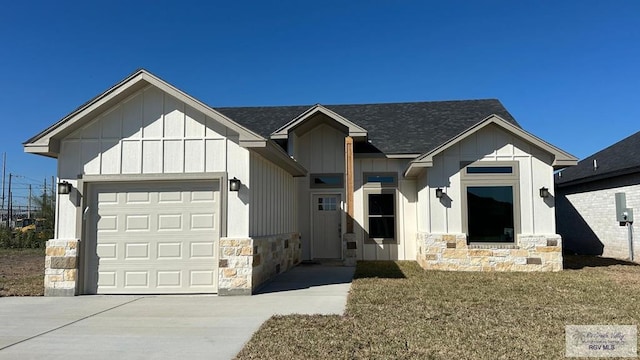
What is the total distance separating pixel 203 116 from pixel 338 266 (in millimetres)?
5932

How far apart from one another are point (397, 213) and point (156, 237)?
7394mm

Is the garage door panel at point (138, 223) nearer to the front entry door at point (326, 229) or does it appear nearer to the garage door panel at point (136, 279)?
the garage door panel at point (136, 279)

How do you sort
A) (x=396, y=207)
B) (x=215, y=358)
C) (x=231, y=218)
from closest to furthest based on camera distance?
1. (x=215, y=358)
2. (x=231, y=218)
3. (x=396, y=207)

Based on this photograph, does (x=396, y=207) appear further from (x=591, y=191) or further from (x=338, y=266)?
(x=591, y=191)

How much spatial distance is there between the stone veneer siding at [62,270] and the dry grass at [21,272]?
1.40ft

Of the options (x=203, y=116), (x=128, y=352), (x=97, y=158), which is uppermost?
(x=203, y=116)

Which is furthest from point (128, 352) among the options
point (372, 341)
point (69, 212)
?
point (69, 212)

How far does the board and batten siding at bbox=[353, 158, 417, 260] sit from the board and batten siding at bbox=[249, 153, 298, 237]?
206 centimetres

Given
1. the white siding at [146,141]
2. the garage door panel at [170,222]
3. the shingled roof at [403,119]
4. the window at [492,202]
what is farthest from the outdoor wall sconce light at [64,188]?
the window at [492,202]

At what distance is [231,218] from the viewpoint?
809cm

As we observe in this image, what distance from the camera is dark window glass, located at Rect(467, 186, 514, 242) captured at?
10.8 meters

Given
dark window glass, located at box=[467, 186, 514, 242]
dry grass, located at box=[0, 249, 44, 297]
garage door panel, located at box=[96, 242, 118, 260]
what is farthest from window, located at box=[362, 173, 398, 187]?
dry grass, located at box=[0, 249, 44, 297]

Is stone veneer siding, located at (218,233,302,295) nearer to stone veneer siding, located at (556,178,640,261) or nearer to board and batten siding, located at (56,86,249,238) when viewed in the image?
board and batten siding, located at (56,86,249,238)

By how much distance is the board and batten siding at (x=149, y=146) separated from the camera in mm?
8156
